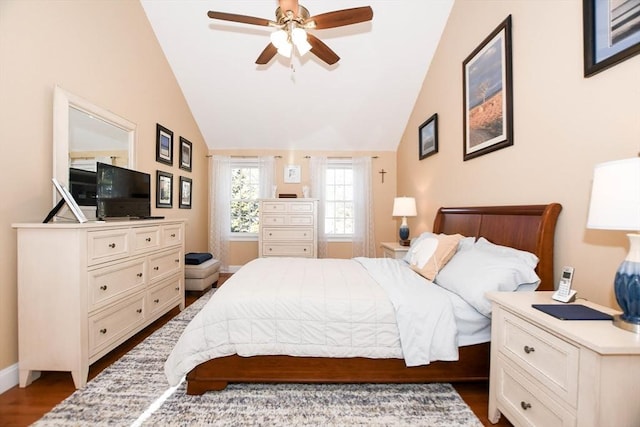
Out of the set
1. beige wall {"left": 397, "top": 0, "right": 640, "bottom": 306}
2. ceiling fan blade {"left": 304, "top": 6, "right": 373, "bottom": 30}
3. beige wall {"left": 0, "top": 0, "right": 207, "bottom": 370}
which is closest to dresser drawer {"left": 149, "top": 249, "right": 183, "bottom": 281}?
beige wall {"left": 0, "top": 0, "right": 207, "bottom": 370}

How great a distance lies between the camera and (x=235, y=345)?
170 cm

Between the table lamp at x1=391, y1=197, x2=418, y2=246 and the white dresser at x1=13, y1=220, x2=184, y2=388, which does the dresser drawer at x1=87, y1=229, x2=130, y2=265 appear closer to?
the white dresser at x1=13, y1=220, x2=184, y2=388

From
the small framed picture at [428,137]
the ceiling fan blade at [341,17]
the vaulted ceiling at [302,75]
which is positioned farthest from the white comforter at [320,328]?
the vaulted ceiling at [302,75]

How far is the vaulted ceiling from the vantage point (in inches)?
130

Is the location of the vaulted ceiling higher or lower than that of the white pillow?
higher

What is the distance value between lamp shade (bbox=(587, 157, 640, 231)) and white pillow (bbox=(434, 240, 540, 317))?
70 cm

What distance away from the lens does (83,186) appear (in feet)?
7.69

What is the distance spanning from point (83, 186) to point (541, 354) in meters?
3.28

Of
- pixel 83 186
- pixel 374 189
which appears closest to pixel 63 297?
pixel 83 186

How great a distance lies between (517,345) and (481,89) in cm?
220

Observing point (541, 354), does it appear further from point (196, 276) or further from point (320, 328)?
point (196, 276)

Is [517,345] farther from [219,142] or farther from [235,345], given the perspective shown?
[219,142]

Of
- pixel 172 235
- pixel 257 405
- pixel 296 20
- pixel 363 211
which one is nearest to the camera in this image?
pixel 257 405

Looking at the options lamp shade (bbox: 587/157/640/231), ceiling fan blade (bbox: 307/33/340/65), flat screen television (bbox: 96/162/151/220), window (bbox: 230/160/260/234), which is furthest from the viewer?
window (bbox: 230/160/260/234)
